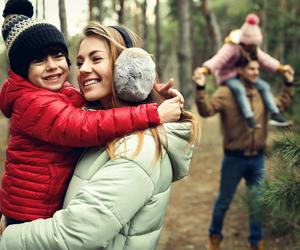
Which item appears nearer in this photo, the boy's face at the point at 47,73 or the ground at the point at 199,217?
the boy's face at the point at 47,73

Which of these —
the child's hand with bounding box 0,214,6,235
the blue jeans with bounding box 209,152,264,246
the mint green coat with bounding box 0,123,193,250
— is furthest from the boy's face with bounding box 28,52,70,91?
the blue jeans with bounding box 209,152,264,246

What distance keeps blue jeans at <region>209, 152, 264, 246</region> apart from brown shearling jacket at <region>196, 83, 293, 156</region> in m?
0.09

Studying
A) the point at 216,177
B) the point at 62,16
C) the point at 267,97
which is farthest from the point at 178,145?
the point at 216,177

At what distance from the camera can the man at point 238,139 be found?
4.51m

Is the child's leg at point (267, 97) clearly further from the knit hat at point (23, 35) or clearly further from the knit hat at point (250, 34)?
the knit hat at point (23, 35)

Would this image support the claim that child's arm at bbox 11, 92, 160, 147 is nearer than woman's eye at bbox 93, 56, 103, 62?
Yes

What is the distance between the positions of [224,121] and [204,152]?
274 inches

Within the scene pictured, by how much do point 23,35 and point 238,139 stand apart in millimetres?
3039

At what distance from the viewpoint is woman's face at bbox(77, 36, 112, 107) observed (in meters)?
1.92

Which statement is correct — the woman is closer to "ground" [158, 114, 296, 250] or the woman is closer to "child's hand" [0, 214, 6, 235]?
"child's hand" [0, 214, 6, 235]

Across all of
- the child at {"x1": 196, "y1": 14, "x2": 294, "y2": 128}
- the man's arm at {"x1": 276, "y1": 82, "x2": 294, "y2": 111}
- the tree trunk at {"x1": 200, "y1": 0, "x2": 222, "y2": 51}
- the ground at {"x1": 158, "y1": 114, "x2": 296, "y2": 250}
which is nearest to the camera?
the child at {"x1": 196, "y1": 14, "x2": 294, "y2": 128}

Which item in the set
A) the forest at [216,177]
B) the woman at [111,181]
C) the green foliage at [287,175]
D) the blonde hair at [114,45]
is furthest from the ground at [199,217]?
the blonde hair at [114,45]

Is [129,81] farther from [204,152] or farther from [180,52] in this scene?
[204,152]

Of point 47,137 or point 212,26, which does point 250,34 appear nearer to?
point 47,137
